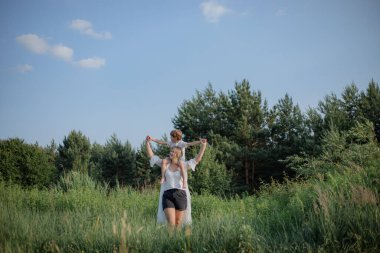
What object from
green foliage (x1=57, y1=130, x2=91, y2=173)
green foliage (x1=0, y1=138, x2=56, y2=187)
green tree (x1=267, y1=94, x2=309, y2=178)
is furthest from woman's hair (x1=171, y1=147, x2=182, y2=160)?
green foliage (x1=57, y1=130, x2=91, y2=173)

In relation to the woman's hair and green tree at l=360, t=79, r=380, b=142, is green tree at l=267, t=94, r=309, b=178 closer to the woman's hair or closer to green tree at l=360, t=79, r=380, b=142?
green tree at l=360, t=79, r=380, b=142

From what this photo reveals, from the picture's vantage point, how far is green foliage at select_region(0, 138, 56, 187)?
17812 millimetres

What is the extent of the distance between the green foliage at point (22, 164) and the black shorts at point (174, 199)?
14.2m

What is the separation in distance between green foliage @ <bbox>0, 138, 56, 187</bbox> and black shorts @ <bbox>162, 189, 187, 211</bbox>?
14229 millimetres

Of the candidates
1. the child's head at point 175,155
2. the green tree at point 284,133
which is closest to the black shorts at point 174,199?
the child's head at point 175,155

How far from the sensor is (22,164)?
61.6ft

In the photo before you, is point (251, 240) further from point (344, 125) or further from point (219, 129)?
point (219, 129)

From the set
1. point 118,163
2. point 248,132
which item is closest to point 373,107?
point 248,132

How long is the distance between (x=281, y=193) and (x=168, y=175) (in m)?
6.43

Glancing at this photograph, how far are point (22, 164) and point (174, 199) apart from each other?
1582cm

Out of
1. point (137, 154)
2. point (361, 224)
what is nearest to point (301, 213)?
point (361, 224)

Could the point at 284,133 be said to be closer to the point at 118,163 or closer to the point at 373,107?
the point at 373,107

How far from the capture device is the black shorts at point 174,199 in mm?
5914

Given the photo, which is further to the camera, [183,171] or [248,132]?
[248,132]
